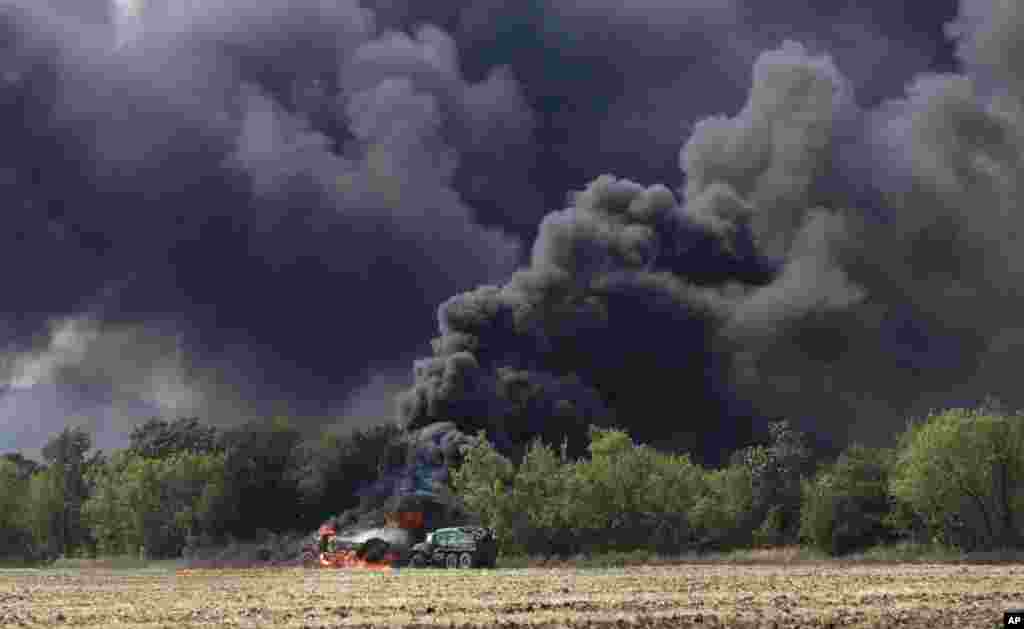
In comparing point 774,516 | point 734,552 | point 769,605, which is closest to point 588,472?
point 734,552

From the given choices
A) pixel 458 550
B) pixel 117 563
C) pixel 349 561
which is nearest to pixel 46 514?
pixel 117 563

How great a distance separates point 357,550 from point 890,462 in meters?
36.6

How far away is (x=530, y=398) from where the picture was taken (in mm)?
124875

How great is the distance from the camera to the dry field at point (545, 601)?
3266 cm

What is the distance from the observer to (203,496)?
377 ft

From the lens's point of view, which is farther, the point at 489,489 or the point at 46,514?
the point at 46,514

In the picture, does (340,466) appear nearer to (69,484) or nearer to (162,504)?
(162,504)

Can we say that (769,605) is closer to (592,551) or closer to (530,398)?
(592,551)

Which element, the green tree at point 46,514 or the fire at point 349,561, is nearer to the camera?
the fire at point 349,561

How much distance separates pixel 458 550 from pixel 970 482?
31302mm

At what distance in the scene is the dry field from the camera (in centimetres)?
3266

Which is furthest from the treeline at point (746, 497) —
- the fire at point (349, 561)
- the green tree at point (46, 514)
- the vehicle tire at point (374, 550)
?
the green tree at point (46, 514)

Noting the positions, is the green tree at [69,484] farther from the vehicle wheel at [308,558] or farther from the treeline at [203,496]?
the vehicle wheel at [308,558]

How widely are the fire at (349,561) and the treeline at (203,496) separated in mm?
32992
